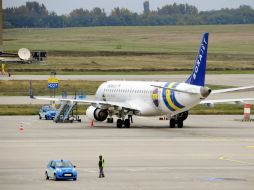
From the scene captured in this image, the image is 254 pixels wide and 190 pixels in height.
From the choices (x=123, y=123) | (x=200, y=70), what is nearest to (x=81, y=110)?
(x=123, y=123)

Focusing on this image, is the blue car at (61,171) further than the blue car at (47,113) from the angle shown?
No

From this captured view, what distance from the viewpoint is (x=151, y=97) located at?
276ft

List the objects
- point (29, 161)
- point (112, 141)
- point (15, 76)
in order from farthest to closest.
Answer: point (15, 76)
point (112, 141)
point (29, 161)

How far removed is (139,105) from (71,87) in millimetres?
50008

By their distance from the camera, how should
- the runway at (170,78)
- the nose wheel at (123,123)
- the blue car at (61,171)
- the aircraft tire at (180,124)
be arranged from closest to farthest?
the blue car at (61,171)
the aircraft tire at (180,124)
the nose wheel at (123,123)
the runway at (170,78)

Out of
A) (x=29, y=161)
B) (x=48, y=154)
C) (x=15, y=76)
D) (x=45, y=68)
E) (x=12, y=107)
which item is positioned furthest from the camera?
(x=45, y=68)

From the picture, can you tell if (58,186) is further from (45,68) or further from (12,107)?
(45,68)

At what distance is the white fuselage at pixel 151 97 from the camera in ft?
260

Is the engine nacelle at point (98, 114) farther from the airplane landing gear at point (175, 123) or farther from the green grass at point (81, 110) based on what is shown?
the green grass at point (81, 110)

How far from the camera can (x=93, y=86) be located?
13538cm

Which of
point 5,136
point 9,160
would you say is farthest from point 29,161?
point 5,136

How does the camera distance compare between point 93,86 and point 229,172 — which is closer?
point 229,172

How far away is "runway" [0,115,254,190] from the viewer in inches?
1909

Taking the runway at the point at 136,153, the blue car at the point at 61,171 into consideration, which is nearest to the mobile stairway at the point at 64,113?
the runway at the point at 136,153
